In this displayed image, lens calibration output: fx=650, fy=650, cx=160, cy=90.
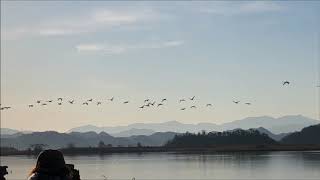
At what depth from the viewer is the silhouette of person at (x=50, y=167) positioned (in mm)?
5746

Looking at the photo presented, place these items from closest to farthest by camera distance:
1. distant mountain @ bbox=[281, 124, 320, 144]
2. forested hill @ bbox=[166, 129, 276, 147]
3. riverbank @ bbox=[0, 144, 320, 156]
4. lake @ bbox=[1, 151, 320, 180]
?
lake @ bbox=[1, 151, 320, 180]
riverbank @ bbox=[0, 144, 320, 156]
distant mountain @ bbox=[281, 124, 320, 144]
forested hill @ bbox=[166, 129, 276, 147]

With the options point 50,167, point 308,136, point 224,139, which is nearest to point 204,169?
point 50,167

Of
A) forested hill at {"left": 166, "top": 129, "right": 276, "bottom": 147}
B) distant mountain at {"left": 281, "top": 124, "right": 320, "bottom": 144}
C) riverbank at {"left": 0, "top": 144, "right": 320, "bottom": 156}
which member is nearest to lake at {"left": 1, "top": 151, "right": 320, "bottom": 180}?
riverbank at {"left": 0, "top": 144, "right": 320, "bottom": 156}

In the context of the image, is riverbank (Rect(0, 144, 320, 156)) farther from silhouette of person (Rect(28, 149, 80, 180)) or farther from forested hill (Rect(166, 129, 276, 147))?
silhouette of person (Rect(28, 149, 80, 180))

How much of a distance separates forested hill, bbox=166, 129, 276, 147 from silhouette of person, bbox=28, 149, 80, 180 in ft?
535

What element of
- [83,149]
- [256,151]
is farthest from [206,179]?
[83,149]

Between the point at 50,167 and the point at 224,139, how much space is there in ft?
550

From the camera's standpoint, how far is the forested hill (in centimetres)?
16949

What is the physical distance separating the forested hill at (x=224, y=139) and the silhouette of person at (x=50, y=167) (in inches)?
6424

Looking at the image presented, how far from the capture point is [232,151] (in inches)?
6186

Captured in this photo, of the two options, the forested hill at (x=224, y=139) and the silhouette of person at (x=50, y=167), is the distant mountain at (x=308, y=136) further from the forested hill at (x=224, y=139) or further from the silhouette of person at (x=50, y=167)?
the silhouette of person at (x=50, y=167)

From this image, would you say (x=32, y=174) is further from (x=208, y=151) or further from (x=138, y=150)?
(x=138, y=150)

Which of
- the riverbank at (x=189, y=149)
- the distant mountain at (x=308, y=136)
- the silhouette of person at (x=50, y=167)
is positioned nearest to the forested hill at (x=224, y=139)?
the riverbank at (x=189, y=149)

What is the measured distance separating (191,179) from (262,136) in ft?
401
